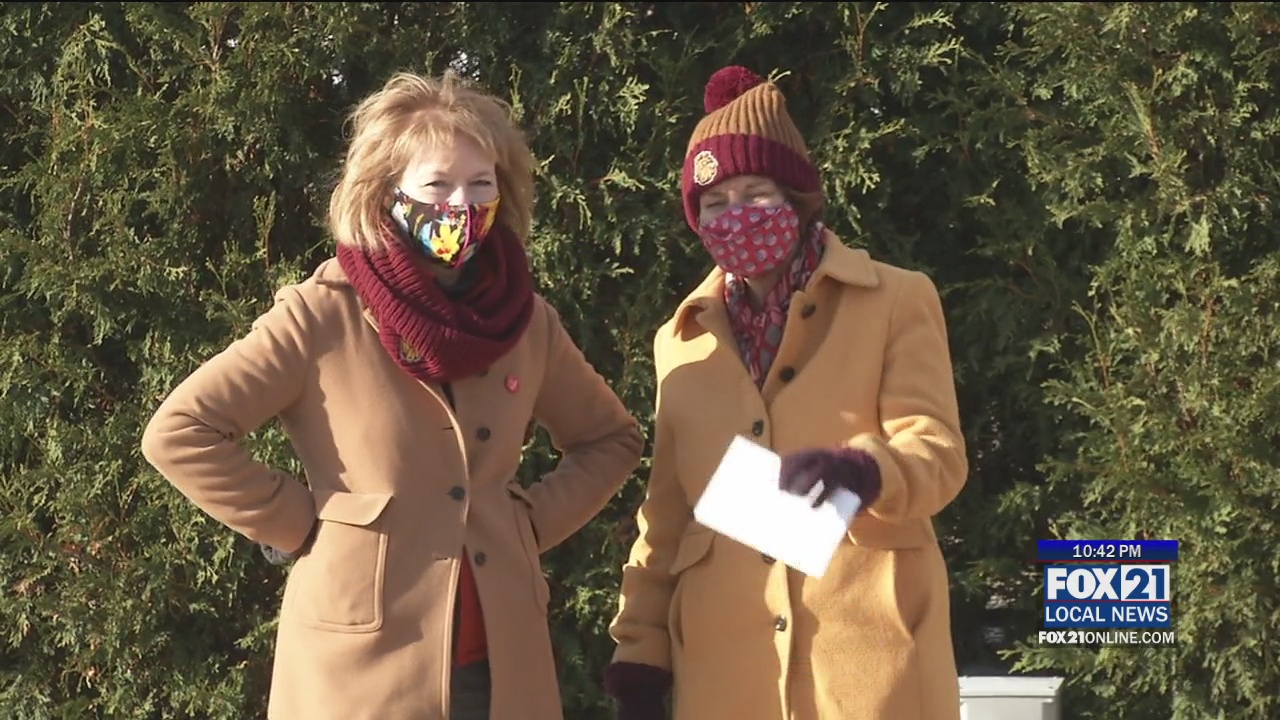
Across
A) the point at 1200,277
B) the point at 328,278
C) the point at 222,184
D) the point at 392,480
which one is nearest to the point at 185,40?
the point at 222,184

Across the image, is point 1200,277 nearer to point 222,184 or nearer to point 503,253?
point 503,253

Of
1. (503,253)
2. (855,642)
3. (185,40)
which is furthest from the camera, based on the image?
(185,40)

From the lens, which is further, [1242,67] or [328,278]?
[1242,67]

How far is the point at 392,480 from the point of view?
3096 mm

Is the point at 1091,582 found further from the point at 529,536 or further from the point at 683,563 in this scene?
the point at 529,536

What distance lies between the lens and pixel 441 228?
3.14 meters

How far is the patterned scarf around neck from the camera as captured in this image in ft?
10.6

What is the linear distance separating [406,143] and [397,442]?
56 cm

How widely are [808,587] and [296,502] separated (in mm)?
950

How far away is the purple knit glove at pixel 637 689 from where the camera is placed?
3.28 meters

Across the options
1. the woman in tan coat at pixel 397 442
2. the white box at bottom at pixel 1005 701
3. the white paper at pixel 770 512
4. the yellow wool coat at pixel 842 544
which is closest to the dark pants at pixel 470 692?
the woman in tan coat at pixel 397 442

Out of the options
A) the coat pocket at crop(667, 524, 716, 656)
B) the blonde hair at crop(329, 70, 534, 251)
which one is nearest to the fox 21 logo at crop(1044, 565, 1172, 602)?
the coat pocket at crop(667, 524, 716, 656)

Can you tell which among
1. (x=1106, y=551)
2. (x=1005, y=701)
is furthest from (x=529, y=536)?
(x=1106, y=551)

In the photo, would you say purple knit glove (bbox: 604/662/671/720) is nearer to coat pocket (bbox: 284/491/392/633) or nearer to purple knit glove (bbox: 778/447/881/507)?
coat pocket (bbox: 284/491/392/633)
